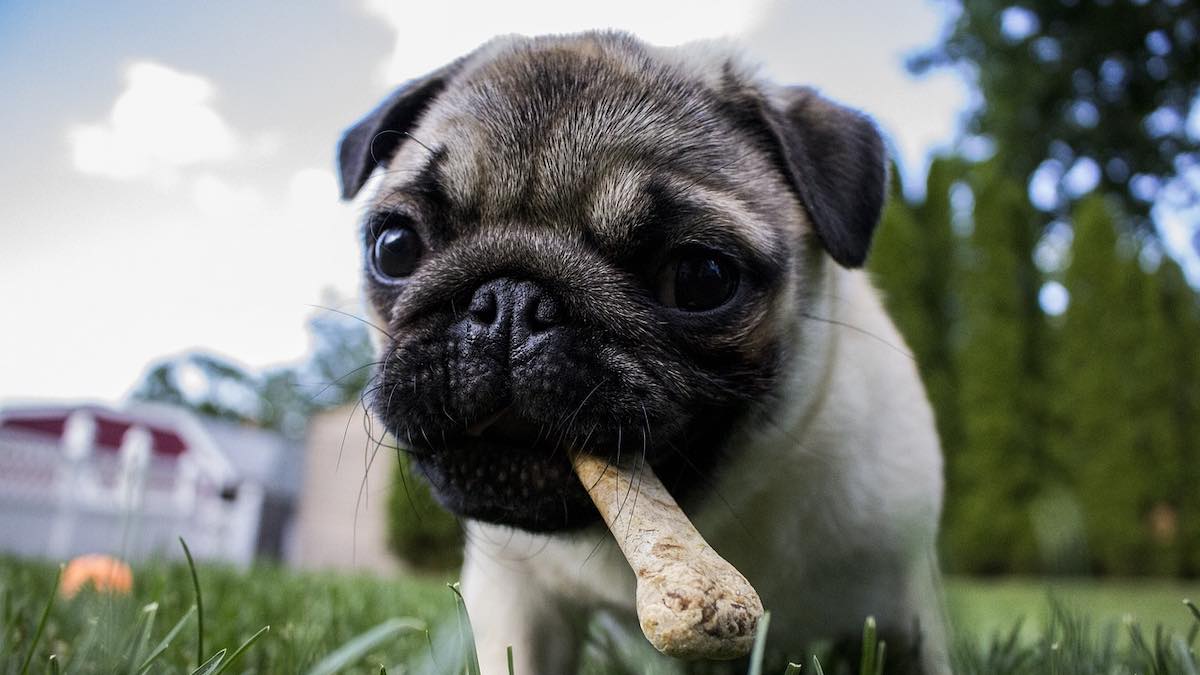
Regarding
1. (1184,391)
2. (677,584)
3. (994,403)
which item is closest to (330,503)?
(994,403)

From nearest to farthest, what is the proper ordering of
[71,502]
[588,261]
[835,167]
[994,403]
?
[588,261] < [835,167] < [994,403] < [71,502]

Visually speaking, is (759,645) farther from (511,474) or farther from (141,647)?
(141,647)

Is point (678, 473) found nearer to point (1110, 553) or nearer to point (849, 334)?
point (849, 334)

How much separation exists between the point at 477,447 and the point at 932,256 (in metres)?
12.4

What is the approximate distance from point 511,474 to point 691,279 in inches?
21.6

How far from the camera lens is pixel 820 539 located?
219cm

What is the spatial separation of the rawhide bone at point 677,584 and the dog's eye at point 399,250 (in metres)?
0.81

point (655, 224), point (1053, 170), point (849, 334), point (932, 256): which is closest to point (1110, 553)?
point (932, 256)

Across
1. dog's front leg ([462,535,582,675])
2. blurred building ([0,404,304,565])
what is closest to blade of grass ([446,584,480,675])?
dog's front leg ([462,535,582,675])

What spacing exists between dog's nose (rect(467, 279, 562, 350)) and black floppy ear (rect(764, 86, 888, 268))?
75 centimetres

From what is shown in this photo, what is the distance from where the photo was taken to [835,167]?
2.33 metres

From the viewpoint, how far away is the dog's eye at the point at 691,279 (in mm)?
1891

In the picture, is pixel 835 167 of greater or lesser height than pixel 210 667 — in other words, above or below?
above

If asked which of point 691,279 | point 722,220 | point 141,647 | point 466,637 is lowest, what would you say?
point 141,647
